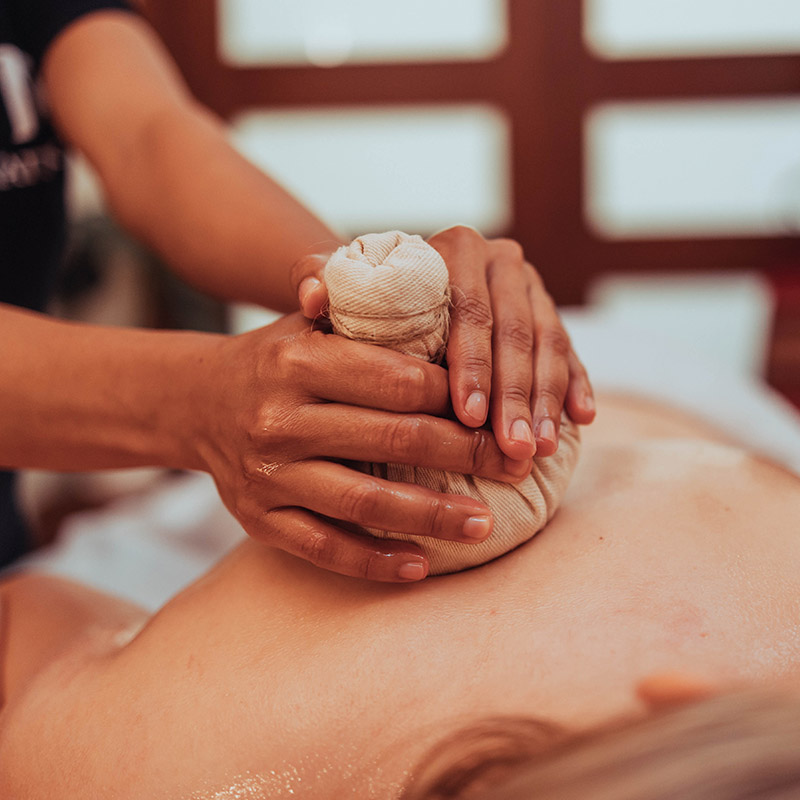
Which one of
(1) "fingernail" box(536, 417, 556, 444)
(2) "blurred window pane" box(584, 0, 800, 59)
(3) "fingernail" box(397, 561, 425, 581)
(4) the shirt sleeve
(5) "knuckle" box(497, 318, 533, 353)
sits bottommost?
(3) "fingernail" box(397, 561, 425, 581)

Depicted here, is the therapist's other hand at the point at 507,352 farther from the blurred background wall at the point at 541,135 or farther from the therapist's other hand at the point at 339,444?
the blurred background wall at the point at 541,135

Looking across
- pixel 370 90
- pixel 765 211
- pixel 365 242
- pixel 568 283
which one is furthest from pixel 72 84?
pixel 765 211

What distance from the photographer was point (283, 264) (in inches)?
38.9

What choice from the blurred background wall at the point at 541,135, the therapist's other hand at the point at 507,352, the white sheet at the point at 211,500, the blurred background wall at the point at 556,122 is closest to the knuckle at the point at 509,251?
the therapist's other hand at the point at 507,352

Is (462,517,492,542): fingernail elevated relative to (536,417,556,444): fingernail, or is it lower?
lower

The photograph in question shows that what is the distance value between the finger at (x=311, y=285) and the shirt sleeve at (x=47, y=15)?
2.82 ft

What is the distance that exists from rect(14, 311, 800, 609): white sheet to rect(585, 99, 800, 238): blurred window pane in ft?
5.96

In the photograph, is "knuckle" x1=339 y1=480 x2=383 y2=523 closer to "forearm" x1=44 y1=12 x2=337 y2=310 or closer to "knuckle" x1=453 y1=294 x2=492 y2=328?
"knuckle" x1=453 y1=294 x2=492 y2=328

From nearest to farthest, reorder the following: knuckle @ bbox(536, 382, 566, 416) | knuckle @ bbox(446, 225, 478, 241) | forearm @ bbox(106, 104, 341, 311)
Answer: knuckle @ bbox(536, 382, 566, 416) < knuckle @ bbox(446, 225, 478, 241) < forearm @ bbox(106, 104, 341, 311)

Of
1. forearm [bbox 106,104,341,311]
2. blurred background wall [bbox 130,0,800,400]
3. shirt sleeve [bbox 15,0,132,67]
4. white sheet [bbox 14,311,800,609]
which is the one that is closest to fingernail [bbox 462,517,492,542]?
forearm [bbox 106,104,341,311]

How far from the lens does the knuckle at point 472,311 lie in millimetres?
721

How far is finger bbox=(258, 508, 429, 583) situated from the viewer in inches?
26.3

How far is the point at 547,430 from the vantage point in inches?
27.3

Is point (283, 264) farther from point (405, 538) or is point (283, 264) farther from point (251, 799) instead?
point (251, 799)
